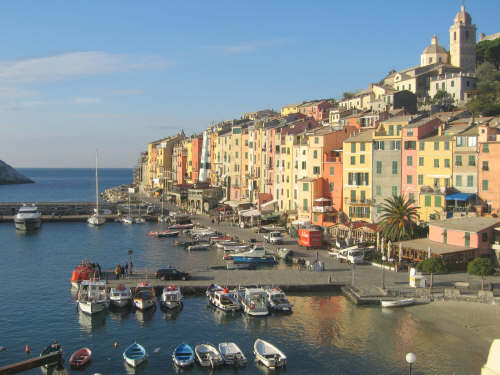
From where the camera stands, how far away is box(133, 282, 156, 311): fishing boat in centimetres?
4162

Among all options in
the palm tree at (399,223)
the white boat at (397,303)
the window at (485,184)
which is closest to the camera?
the white boat at (397,303)

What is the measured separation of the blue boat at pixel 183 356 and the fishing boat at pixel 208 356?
426 mm

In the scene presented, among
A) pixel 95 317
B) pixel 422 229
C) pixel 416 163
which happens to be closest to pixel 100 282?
pixel 95 317

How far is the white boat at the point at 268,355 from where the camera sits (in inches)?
1224

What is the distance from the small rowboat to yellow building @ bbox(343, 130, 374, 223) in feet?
135

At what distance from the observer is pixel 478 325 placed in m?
37.0

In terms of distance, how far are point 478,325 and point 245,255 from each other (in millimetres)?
27235

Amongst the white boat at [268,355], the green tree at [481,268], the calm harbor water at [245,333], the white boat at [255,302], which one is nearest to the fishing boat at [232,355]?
the calm harbor water at [245,333]

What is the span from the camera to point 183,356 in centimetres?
3200

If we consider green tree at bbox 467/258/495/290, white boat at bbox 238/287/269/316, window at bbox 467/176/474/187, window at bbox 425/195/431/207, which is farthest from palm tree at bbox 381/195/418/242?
white boat at bbox 238/287/269/316

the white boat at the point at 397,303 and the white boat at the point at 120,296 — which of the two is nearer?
the white boat at the point at 397,303

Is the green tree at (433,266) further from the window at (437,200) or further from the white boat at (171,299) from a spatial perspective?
the white boat at (171,299)

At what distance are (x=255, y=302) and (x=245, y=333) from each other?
402 centimetres

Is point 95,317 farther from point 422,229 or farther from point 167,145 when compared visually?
point 167,145
